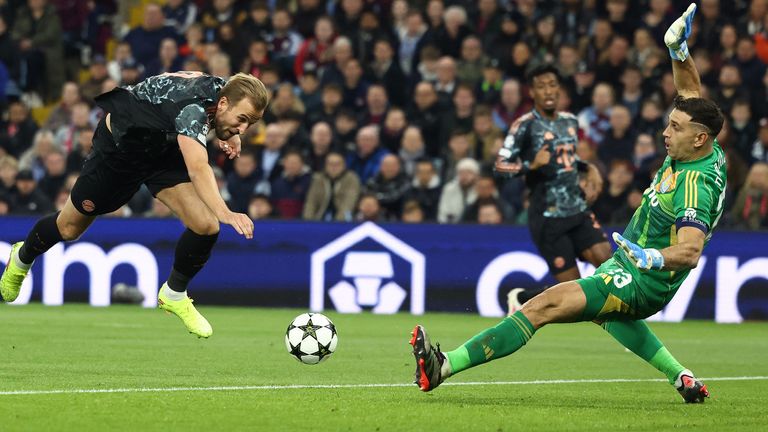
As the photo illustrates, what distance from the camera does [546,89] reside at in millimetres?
12766

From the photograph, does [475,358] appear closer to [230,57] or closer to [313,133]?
[313,133]

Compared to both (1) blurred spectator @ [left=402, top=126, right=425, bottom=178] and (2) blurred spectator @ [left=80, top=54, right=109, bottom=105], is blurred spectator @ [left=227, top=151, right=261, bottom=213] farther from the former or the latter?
(2) blurred spectator @ [left=80, top=54, right=109, bottom=105]

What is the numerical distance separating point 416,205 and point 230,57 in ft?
16.8

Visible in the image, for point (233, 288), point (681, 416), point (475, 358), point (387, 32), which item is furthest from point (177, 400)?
point (387, 32)

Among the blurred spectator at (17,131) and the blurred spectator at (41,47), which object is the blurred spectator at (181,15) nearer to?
the blurred spectator at (41,47)

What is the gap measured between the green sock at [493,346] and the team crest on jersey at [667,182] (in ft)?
3.65

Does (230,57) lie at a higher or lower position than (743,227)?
higher

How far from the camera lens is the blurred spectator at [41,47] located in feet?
75.3

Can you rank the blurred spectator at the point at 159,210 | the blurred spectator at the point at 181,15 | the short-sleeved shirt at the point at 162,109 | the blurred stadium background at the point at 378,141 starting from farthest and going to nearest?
1. the blurred spectator at the point at 181,15
2. the blurred spectator at the point at 159,210
3. the blurred stadium background at the point at 378,141
4. the short-sleeved shirt at the point at 162,109

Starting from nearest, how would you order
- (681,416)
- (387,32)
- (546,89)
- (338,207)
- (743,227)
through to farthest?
(681,416) → (546,89) → (743,227) → (338,207) → (387,32)

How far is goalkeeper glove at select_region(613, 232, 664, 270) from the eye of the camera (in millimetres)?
7539

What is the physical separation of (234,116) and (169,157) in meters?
1.11

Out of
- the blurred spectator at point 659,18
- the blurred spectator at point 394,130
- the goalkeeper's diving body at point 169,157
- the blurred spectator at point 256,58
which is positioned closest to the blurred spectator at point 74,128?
the blurred spectator at point 256,58

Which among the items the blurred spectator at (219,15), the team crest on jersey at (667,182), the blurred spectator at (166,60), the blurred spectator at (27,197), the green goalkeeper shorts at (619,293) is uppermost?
the blurred spectator at (219,15)
